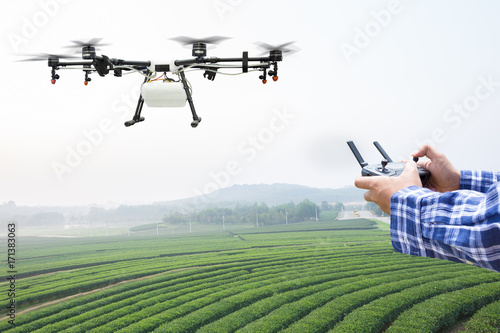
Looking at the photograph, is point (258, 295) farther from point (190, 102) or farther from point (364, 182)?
point (364, 182)

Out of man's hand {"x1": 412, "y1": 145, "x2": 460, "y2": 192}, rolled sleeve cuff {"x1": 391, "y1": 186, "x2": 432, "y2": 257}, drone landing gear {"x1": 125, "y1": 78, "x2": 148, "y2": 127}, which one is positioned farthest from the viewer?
drone landing gear {"x1": 125, "y1": 78, "x2": 148, "y2": 127}

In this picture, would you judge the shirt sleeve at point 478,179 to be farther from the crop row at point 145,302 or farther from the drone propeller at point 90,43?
the crop row at point 145,302

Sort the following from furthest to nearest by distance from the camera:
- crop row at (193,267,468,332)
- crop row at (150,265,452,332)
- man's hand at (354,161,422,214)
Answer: crop row at (150,265,452,332) → crop row at (193,267,468,332) → man's hand at (354,161,422,214)

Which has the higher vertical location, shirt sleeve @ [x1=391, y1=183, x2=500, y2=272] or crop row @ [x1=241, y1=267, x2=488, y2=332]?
shirt sleeve @ [x1=391, y1=183, x2=500, y2=272]

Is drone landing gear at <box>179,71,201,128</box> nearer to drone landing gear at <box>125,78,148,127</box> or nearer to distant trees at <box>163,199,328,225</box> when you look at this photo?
drone landing gear at <box>125,78,148,127</box>

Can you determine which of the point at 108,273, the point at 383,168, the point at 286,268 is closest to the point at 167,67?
the point at 383,168

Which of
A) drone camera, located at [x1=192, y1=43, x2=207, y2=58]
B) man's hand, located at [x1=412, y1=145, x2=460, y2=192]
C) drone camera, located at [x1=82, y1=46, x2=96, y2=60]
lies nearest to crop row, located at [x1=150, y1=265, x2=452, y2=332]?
drone camera, located at [x1=192, y1=43, x2=207, y2=58]

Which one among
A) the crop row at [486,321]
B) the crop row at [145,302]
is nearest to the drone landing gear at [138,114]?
the crop row at [145,302]
